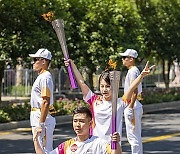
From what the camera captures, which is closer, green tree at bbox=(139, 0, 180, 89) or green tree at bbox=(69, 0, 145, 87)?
green tree at bbox=(69, 0, 145, 87)

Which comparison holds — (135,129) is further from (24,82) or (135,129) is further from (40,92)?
(24,82)

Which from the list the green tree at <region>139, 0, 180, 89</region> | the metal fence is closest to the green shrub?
the metal fence

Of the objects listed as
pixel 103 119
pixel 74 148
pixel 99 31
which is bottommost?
pixel 74 148

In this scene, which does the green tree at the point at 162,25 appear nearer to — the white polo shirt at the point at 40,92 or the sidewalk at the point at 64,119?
the sidewalk at the point at 64,119

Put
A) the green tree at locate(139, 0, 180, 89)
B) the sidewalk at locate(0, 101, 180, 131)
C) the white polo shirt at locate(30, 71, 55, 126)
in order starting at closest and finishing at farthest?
the white polo shirt at locate(30, 71, 55, 126) → the sidewalk at locate(0, 101, 180, 131) → the green tree at locate(139, 0, 180, 89)

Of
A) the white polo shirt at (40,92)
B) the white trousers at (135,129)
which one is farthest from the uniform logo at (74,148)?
the white trousers at (135,129)

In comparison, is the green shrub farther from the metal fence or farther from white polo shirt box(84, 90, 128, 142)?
A: the metal fence

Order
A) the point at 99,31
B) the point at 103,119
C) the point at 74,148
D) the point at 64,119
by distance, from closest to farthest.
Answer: the point at 74,148 → the point at 103,119 → the point at 64,119 → the point at 99,31

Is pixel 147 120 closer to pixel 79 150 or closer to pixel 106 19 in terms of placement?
pixel 106 19

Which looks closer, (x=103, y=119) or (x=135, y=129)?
(x=103, y=119)

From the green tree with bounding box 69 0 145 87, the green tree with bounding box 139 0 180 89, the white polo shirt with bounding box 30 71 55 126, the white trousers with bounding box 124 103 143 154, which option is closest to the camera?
the white polo shirt with bounding box 30 71 55 126

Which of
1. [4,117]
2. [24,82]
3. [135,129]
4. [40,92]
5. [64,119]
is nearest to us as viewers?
[40,92]

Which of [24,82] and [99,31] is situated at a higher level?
[99,31]

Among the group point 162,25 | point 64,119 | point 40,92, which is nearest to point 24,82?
point 162,25
